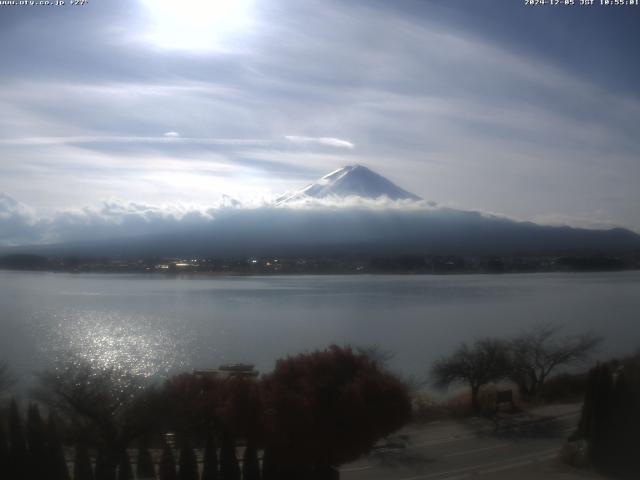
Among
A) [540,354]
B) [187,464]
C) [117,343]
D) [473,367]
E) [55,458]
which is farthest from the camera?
[540,354]

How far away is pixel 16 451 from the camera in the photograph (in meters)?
5.61

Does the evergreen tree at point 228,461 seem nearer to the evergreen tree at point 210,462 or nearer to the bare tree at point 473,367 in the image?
the evergreen tree at point 210,462

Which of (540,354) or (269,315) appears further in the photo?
(269,315)

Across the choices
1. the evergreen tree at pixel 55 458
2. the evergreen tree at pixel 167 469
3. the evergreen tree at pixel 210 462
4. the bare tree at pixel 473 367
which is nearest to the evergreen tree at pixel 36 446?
the evergreen tree at pixel 55 458

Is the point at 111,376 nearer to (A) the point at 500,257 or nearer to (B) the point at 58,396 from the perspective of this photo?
(B) the point at 58,396

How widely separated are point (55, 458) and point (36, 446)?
210mm

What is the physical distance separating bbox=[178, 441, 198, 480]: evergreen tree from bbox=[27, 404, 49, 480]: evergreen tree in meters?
1.15

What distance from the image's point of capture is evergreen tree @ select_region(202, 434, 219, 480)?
18.7 feet

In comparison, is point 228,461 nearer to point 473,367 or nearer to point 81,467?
point 81,467

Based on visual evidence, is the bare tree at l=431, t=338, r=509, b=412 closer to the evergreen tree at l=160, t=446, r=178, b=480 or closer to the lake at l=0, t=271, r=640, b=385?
the lake at l=0, t=271, r=640, b=385

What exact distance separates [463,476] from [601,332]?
6.63 meters

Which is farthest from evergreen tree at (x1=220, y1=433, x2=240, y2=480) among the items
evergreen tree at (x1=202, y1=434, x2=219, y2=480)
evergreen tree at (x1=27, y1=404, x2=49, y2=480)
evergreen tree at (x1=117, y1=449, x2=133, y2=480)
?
evergreen tree at (x1=27, y1=404, x2=49, y2=480)

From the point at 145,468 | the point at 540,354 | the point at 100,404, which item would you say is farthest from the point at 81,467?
the point at 540,354

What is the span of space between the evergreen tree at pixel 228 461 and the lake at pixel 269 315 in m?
1.96
